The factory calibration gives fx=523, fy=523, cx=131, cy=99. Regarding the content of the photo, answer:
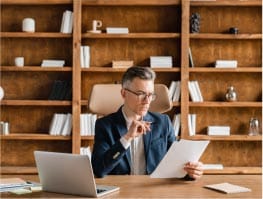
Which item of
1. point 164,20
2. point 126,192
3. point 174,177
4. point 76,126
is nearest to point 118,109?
point 174,177

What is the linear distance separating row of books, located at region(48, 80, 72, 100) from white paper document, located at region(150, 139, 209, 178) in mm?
2669

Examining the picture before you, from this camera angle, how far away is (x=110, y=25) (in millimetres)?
5016

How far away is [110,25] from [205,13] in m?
0.92

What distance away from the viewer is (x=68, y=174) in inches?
79.7

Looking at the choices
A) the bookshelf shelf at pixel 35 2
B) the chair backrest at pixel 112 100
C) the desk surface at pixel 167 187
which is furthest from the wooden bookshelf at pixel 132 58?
the desk surface at pixel 167 187

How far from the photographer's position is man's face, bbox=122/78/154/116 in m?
2.62

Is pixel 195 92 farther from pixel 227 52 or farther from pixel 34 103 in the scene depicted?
pixel 34 103

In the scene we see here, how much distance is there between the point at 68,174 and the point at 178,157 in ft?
1.73

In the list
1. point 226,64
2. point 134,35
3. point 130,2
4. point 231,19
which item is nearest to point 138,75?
point 134,35

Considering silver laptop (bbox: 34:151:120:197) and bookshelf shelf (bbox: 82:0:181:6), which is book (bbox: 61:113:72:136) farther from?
silver laptop (bbox: 34:151:120:197)

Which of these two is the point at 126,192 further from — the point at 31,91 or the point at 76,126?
the point at 31,91

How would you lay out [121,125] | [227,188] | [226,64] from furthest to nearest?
[226,64], [121,125], [227,188]

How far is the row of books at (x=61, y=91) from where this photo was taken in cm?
489

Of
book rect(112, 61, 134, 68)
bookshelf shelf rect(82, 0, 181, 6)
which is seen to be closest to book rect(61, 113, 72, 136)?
book rect(112, 61, 134, 68)
